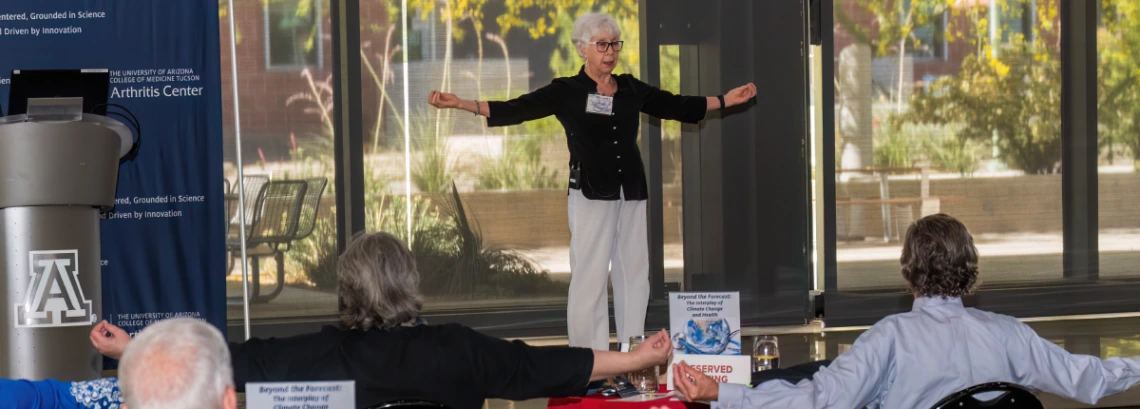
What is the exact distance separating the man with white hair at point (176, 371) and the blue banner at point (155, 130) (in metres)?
3.58

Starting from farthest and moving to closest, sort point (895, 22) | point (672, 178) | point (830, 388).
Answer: point (895, 22), point (672, 178), point (830, 388)

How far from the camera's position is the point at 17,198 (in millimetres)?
3969

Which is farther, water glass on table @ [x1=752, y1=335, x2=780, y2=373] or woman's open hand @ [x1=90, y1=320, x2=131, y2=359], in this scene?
water glass on table @ [x1=752, y1=335, x2=780, y2=373]

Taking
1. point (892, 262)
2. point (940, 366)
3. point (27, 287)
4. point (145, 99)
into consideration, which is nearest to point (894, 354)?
point (940, 366)

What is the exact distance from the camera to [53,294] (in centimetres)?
405

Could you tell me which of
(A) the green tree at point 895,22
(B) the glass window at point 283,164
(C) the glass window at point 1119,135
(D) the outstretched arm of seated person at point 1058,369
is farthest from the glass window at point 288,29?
(C) the glass window at point 1119,135

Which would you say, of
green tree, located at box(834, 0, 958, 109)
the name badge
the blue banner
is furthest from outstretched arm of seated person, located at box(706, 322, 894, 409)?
green tree, located at box(834, 0, 958, 109)

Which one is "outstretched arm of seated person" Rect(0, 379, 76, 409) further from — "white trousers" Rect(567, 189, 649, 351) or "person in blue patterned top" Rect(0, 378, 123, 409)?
"white trousers" Rect(567, 189, 649, 351)

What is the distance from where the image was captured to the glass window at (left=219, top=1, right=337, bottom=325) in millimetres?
6254

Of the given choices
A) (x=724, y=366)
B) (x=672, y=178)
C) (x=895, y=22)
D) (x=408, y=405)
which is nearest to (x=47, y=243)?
(x=408, y=405)

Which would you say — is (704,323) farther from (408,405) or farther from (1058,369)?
(408,405)

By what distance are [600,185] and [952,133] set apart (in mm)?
3251

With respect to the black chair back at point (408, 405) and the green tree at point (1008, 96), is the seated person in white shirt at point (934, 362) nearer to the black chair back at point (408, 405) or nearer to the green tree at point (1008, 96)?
the black chair back at point (408, 405)

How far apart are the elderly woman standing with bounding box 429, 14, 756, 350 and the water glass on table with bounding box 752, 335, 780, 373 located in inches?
74.9
